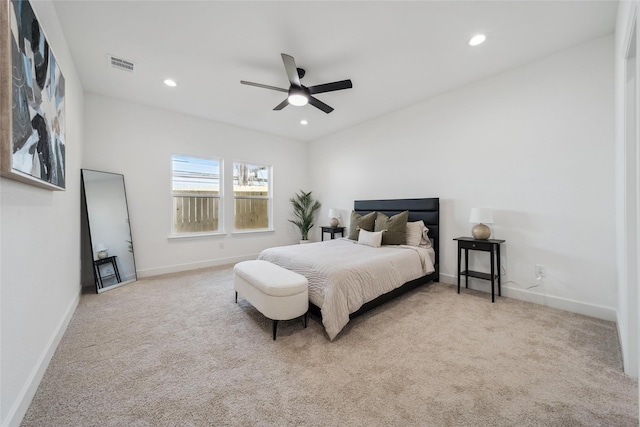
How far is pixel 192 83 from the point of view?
10.9 ft

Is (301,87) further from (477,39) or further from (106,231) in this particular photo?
(106,231)

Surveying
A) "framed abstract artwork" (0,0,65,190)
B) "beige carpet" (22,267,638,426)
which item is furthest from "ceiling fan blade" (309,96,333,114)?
"beige carpet" (22,267,638,426)

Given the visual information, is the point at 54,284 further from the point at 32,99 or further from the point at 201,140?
the point at 201,140

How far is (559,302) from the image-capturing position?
2721mm

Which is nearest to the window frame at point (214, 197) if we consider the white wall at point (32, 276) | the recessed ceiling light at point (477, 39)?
the white wall at point (32, 276)

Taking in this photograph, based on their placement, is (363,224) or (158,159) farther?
(158,159)

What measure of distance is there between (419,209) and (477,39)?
2233 millimetres

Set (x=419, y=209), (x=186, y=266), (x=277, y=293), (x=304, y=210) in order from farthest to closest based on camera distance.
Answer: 1. (x=304, y=210)
2. (x=186, y=266)
3. (x=419, y=209)
4. (x=277, y=293)

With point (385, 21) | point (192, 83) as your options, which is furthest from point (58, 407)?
point (385, 21)

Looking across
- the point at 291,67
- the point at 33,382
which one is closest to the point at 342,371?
the point at 33,382

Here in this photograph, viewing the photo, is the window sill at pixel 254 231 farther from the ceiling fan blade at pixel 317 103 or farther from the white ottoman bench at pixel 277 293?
the ceiling fan blade at pixel 317 103

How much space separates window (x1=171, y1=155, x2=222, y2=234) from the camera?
4.48m

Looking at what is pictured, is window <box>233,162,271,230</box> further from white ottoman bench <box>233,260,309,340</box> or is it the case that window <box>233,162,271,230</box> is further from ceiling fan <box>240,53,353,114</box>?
white ottoman bench <box>233,260,309,340</box>

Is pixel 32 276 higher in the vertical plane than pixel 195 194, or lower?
lower
